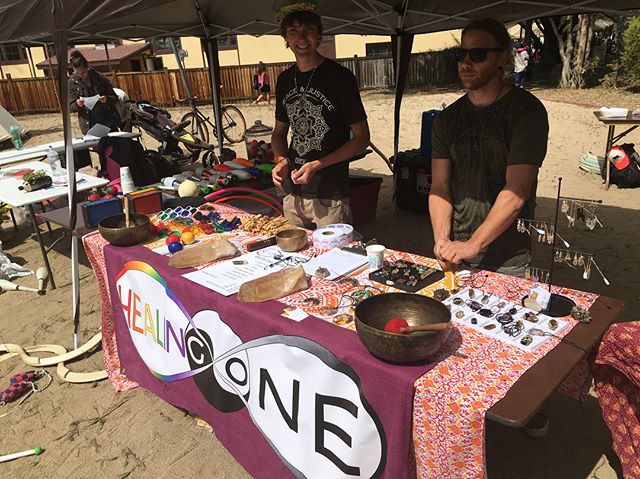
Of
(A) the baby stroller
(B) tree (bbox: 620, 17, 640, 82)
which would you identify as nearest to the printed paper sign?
(A) the baby stroller

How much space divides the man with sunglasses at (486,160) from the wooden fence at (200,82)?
14537mm

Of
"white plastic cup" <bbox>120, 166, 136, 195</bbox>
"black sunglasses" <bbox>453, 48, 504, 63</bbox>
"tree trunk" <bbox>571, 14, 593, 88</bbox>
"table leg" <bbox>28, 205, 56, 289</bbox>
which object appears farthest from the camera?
"tree trunk" <bbox>571, 14, 593, 88</bbox>

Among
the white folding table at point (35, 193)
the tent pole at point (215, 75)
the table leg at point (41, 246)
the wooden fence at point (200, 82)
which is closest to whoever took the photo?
the white folding table at point (35, 193)

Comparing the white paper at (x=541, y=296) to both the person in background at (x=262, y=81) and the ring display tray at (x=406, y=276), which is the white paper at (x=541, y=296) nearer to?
the ring display tray at (x=406, y=276)

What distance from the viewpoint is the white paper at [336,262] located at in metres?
2.05

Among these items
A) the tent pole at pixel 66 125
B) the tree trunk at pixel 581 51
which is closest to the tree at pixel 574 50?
the tree trunk at pixel 581 51

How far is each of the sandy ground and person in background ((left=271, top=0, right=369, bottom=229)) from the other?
4.59ft

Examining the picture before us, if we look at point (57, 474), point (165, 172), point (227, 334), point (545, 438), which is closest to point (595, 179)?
point (545, 438)

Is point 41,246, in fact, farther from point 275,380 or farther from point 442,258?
point 442,258

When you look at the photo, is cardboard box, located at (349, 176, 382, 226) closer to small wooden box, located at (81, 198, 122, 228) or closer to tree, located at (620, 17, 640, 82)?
small wooden box, located at (81, 198, 122, 228)

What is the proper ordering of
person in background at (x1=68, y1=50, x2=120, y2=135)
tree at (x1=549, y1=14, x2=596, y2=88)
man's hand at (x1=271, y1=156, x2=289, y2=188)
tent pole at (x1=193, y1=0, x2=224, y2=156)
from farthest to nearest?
1. tree at (x1=549, y1=14, x2=596, y2=88)
2. person in background at (x1=68, y1=50, x2=120, y2=135)
3. tent pole at (x1=193, y1=0, x2=224, y2=156)
4. man's hand at (x1=271, y1=156, x2=289, y2=188)

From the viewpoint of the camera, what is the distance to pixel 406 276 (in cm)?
194

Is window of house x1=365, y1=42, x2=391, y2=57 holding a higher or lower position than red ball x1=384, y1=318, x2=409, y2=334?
higher

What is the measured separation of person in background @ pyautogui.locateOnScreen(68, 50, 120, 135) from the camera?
654 centimetres
